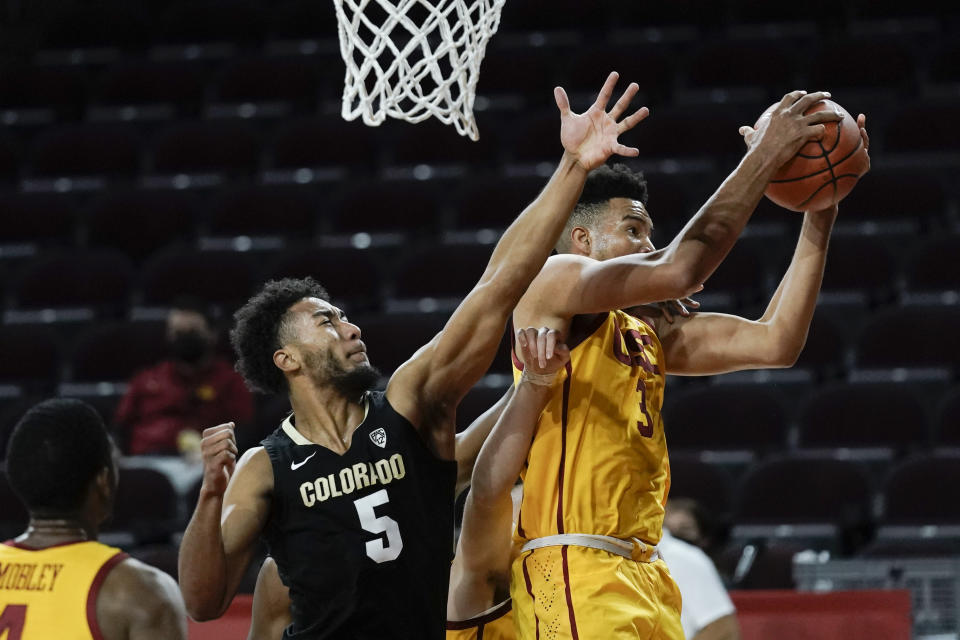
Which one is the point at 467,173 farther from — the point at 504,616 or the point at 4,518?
the point at 504,616

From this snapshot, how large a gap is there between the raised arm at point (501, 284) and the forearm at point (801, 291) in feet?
2.51

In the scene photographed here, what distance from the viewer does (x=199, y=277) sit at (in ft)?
29.8

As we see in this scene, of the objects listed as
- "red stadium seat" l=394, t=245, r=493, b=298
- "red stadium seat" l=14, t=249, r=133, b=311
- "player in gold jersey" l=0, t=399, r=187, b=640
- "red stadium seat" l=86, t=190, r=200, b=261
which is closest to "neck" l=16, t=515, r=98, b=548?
"player in gold jersey" l=0, t=399, r=187, b=640

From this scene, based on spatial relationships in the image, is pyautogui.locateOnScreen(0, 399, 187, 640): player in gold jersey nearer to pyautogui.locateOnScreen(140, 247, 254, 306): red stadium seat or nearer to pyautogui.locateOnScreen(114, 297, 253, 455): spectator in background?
pyautogui.locateOnScreen(114, 297, 253, 455): spectator in background

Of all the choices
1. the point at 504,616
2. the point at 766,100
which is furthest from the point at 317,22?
the point at 504,616

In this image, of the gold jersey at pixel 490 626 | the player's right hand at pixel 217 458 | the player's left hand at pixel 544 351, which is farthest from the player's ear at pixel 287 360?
the gold jersey at pixel 490 626

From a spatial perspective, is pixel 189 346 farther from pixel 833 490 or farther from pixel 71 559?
pixel 71 559

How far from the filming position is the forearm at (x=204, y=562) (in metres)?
3.63

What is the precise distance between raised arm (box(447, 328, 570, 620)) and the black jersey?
4.1 inches

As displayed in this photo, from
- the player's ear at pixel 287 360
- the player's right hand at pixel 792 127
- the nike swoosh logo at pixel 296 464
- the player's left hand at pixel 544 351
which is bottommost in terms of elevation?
the nike swoosh logo at pixel 296 464

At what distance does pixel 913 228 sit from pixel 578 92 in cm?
274

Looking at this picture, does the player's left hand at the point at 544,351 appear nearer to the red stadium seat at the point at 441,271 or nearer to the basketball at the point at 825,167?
the basketball at the point at 825,167

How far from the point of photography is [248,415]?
8.00 metres

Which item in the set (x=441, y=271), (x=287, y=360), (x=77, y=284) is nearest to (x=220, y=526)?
(x=287, y=360)
